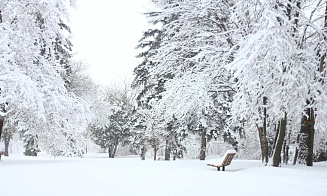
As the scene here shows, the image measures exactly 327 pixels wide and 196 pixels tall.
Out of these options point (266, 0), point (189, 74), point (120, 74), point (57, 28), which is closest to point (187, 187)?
point (266, 0)

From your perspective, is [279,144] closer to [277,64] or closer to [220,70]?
[277,64]

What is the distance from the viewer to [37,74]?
12.1m

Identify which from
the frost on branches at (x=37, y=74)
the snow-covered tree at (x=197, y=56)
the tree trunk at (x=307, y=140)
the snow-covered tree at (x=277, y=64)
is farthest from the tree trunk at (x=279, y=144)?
the frost on branches at (x=37, y=74)

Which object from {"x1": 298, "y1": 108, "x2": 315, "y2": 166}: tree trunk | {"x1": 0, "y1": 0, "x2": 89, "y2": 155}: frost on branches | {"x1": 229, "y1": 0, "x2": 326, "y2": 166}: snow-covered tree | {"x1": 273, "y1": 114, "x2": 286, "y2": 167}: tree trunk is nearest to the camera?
{"x1": 229, "y1": 0, "x2": 326, "y2": 166}: snow-covered tree

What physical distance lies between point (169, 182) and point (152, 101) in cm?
1330

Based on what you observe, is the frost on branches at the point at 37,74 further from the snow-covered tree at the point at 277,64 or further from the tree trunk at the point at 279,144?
the tree trunk at the point at 279,144

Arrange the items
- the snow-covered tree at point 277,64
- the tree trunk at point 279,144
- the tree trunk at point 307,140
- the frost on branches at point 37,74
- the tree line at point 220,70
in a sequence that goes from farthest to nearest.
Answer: the tree trunk at point 307,140 < the frost on branches at point 37,74 < the tree trunk at point 279,144 < the tree line at point 220,70 < the snow-covered tree at point 277,64

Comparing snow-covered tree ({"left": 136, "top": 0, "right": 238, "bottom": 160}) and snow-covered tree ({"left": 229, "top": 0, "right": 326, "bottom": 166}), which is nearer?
snow-covered tree ({"left": 229, "top": 0, "right": 326, "bottom": 166})

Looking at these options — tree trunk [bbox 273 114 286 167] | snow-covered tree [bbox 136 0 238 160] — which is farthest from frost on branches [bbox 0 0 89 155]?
tree trunk [bbox 273 114 286 167]

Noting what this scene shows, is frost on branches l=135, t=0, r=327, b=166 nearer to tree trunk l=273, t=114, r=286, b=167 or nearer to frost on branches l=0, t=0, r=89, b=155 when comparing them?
tree trunk l=273, t=114, r=286, b=167

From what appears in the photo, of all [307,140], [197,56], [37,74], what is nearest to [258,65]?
[197,56]

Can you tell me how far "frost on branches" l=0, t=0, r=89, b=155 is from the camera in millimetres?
10367

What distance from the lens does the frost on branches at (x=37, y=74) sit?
10.4 metres

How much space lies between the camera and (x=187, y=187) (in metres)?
5.77
